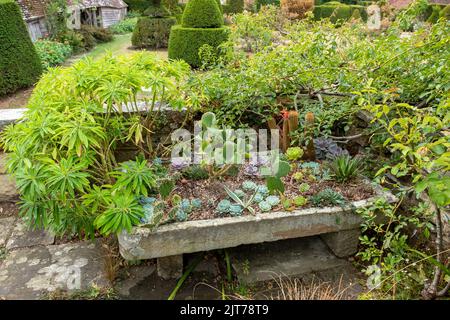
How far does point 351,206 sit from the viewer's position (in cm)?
265

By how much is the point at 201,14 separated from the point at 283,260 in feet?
26.7

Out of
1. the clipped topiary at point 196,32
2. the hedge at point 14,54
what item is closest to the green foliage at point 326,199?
the hedge at point 14,54

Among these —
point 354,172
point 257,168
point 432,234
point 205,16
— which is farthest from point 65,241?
point 205,16

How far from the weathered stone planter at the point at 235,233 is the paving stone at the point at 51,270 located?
38 cm

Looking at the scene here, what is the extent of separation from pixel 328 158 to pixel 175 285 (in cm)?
164

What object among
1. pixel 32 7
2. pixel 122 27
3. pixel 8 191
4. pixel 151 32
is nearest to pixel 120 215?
pixel 8 191

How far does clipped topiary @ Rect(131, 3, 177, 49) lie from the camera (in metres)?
12.8

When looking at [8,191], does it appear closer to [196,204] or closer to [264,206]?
[196,204]

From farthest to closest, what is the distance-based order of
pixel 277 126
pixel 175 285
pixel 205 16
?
pixel 205 16 → pixel 277 126 → pixel 175 285

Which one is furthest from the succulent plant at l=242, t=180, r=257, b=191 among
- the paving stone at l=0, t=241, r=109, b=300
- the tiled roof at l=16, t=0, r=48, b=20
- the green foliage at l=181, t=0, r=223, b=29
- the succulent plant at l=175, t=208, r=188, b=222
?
the tiled roof at l=16, t=0, r=48, b=20

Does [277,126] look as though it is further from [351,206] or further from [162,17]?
[162,17]

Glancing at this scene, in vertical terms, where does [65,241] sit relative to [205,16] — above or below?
below

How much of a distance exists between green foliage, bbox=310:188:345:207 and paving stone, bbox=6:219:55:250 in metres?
2.02

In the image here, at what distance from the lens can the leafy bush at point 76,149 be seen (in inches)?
91.4
